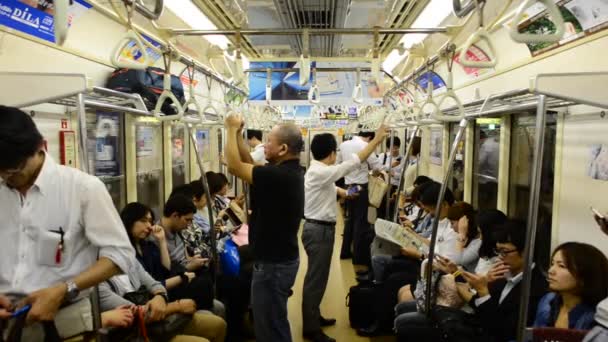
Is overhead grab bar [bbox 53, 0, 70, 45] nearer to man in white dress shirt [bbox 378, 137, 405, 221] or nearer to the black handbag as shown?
the black handbag

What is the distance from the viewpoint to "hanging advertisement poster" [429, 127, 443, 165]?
6072 mm

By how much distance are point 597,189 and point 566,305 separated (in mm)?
950

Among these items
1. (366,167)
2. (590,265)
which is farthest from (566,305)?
(366,167)

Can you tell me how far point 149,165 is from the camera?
505 cm

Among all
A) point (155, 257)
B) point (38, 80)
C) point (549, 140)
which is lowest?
point (155, 257)

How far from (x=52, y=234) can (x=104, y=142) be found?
2.62m

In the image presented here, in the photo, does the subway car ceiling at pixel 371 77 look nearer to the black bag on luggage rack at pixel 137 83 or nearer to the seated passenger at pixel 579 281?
the black bag on luggage rack at pixel 137 83

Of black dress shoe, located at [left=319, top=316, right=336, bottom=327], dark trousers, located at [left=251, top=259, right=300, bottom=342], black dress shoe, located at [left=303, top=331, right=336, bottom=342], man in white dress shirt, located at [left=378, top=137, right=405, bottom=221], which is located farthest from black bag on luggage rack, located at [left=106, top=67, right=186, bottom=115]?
man in white dress shirt, located at [left=378, top=137, right=405, bottom=221]

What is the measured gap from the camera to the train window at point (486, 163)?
4355mm

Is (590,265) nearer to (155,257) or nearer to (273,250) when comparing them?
(273,250)

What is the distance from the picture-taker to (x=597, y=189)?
8.90ft

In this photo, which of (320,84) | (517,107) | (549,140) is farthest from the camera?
(320,84)

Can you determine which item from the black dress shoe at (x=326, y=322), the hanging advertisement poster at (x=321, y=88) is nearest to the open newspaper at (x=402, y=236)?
the black dress shoe at (x=326, y=322)

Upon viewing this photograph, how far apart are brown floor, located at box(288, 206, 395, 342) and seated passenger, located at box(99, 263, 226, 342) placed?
127 centimetres
